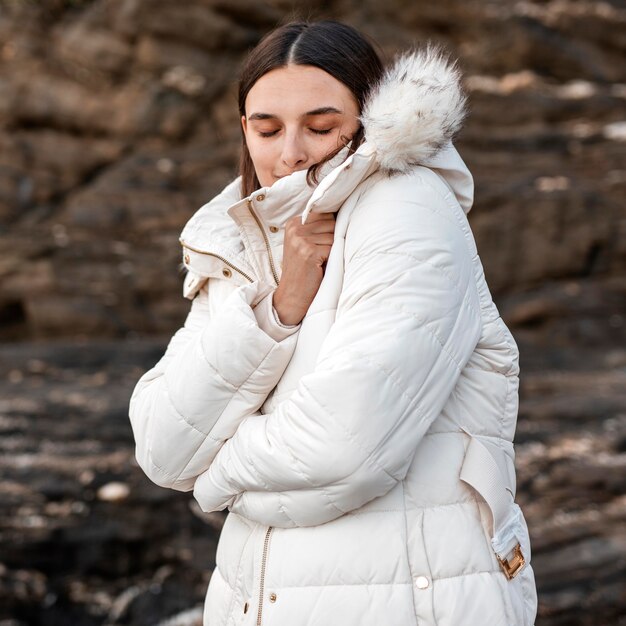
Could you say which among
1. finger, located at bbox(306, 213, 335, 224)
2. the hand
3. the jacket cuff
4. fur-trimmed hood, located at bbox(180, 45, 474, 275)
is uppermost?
fur-trimmed hood, located at bbox(180, 45, 474, 275)

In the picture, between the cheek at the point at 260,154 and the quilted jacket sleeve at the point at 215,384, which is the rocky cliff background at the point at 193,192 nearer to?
the quilted jacket sleeve at the point at 215,384

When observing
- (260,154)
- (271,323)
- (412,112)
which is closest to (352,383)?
(271,323)

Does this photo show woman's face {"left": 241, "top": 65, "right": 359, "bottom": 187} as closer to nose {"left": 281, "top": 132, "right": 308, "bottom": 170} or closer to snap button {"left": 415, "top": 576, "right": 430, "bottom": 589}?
nose {"left": 281, "top": 132, "right": 308, "bottom": 170}

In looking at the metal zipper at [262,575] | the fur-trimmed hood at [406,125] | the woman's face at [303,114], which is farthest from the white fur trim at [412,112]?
the metal zipper at [262,575]

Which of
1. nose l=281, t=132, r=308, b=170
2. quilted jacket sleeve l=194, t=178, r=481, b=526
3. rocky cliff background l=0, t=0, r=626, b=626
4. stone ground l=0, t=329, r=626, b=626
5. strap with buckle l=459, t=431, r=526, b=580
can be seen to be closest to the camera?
quilted jacket sleeve l=194, t=178, r=481, b=526

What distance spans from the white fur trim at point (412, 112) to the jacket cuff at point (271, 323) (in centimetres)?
37

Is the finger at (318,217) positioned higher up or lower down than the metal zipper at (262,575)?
higher up

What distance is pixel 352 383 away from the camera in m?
1.53

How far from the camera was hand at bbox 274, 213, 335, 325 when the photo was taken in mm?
1798

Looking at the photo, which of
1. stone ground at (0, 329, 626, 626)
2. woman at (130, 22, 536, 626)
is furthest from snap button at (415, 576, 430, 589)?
stone ground at (0, 329, 626, 626)

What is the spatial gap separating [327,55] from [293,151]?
23 centimetres

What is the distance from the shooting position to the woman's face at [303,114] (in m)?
1.91

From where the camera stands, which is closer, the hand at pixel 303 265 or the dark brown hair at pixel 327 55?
the hand at pixel 303 265

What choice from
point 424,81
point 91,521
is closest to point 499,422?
point 424,81
